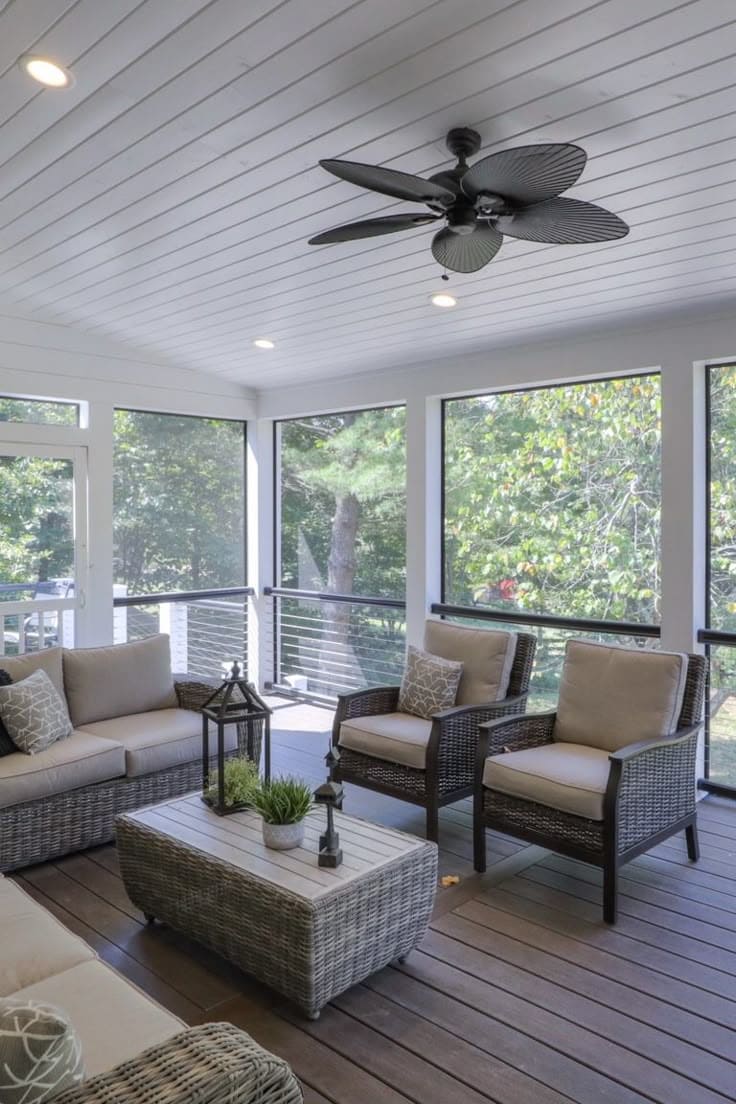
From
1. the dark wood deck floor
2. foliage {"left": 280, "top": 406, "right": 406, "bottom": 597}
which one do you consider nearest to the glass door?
foliage {"left": 280, "top": 406, "right": 406, "bottom": 597}

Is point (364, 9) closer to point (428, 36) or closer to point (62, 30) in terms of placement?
point (428, 36)

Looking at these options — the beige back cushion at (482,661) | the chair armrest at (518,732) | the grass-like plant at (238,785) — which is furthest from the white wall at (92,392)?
the chair armrest at (518,732)

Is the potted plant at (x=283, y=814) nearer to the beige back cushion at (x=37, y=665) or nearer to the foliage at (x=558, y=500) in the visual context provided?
the beige back cushion at (x=37, y=665)

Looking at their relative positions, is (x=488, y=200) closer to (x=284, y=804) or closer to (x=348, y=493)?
(x=284, y=804)

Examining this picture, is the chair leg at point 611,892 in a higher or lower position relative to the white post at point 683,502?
lower

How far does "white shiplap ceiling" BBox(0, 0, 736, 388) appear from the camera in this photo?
209 cm

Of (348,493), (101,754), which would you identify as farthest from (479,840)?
(348,493)

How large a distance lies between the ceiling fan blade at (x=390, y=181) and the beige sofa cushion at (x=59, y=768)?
2.76 meters

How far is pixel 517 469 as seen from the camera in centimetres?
518

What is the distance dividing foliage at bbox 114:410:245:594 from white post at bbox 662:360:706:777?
12.0 feet

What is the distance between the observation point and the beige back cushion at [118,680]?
4.17 metres

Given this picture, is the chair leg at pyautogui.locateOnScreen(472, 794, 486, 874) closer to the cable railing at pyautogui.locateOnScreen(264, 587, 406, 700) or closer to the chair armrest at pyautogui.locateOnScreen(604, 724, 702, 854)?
the chair armrest at pyautogui.locateOnScreen(604, 724, 702, 854)

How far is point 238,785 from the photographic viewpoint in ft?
9.98

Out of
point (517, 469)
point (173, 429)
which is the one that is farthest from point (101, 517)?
point (517, 469)
